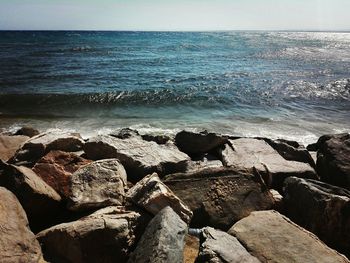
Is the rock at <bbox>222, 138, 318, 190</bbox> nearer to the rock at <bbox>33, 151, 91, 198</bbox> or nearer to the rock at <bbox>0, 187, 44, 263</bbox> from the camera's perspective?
the rock at <bbox>33, 151, 91, 198</bbox>

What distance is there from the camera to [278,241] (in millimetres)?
3506

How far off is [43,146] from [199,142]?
268 cm

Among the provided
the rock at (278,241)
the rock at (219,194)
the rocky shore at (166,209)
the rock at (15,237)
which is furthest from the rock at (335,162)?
the rock at (15,237)

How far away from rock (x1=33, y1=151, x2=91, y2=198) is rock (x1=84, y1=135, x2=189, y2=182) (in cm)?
49

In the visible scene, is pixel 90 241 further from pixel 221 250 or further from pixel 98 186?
pixel 221 250

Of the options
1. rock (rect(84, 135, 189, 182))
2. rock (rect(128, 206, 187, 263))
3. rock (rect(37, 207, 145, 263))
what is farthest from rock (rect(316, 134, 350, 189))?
rock (rect(37, 207, 145, 263))

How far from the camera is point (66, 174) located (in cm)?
457

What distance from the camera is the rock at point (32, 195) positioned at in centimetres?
385

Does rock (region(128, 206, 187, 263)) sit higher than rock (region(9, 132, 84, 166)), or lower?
higher

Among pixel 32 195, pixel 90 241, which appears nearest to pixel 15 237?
pixel 90 241

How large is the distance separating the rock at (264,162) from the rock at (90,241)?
190 cm

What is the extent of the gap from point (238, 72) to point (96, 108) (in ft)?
37.7

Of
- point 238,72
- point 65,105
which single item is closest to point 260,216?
point 65,105

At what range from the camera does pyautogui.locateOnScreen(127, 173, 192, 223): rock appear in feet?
12.3
